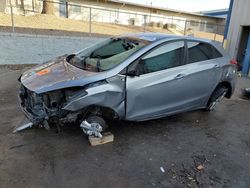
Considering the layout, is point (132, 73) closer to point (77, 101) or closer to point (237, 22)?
point (77, 101)

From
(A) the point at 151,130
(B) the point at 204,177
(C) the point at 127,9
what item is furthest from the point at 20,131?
(C) the point at 127,9

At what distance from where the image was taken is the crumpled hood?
3.08 meters

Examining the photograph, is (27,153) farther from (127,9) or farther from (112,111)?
(127,9)

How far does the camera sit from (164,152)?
11.1 ft

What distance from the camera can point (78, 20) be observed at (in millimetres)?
16312

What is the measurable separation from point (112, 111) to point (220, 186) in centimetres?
175

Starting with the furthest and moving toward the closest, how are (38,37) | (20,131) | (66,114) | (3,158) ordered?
(38,37) → (20,131) → (66,114) → (3,158)

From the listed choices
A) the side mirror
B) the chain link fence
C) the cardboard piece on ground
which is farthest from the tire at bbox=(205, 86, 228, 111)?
the chain link fence

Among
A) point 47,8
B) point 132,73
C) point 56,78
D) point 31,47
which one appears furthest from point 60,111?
point 47,8

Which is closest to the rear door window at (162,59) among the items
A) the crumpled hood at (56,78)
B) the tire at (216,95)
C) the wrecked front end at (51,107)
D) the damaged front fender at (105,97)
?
the damaged front fender at (105,97)

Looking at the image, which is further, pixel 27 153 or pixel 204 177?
pixel 27 153

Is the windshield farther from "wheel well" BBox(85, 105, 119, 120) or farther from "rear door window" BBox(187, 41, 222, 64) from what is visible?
"rear door window" BBox(187, 41, 222, 64)

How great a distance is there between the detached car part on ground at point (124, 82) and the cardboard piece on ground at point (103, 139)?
3.1 inches

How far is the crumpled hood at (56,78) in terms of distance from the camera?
3080 mm
